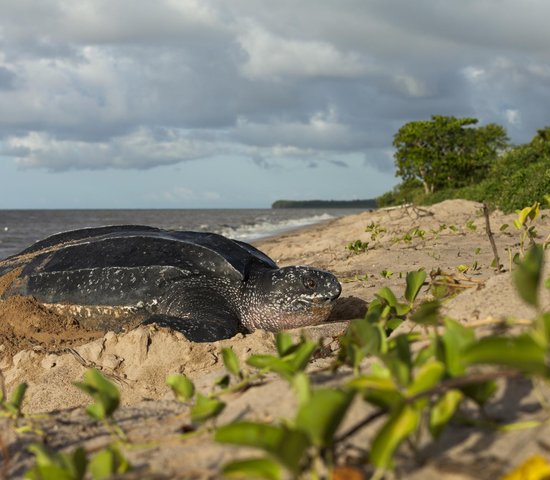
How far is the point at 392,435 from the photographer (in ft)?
2.52

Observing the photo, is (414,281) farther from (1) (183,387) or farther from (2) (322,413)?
(2) (322,413)

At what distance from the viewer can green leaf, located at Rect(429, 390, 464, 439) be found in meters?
0.84

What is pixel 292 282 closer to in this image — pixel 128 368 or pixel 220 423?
pixel 128 368

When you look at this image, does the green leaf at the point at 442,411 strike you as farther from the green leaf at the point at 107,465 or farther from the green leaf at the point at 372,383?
the green leaf at the point at 107,465

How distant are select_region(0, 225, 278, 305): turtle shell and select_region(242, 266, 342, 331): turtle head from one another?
0.16 meters

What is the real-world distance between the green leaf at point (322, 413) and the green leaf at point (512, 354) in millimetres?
162

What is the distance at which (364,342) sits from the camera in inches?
44.6

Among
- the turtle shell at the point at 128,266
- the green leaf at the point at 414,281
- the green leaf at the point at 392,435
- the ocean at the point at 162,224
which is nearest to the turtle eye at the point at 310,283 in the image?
the turtle shell at the point at 128,266

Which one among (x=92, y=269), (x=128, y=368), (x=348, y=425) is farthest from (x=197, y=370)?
(x=348, y=425)

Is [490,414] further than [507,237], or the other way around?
[507,237]

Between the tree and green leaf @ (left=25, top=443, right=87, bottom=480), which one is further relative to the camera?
the tree

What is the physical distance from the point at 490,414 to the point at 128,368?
6.65 ft

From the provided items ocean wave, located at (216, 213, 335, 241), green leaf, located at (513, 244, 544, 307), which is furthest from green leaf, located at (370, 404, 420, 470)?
ocean wave, located at (216, 213, 335, 241)

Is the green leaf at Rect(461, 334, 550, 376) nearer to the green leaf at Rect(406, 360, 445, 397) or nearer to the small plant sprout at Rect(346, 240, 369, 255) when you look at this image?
the green leaf at Rect(406, 360, 445, 397)
